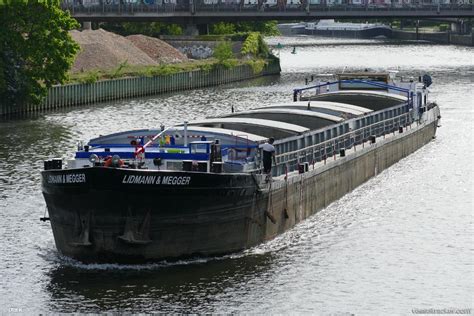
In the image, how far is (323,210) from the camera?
49.4m

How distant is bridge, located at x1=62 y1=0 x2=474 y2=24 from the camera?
154750 mm

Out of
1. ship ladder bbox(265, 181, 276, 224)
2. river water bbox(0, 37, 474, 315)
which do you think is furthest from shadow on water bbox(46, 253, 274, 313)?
ship ladder bbox(265, 181, 276, 224)

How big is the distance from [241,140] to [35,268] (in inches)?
334

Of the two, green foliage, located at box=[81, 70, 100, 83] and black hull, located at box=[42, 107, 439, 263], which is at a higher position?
green foliage, located at box=[81, 70, 100, 83]

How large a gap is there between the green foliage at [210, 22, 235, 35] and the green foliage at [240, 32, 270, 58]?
1876cm

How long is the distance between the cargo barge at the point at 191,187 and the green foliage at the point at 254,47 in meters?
84.8

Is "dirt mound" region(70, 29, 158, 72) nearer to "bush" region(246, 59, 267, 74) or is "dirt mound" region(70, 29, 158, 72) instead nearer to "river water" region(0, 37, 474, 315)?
"bush" region(246, 59, 267, 74)

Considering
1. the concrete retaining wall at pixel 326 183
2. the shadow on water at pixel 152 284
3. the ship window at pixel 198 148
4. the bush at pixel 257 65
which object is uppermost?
the ship window at pixel 198 148

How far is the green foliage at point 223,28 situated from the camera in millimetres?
163625

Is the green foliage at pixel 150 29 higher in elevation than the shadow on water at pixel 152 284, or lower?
higher

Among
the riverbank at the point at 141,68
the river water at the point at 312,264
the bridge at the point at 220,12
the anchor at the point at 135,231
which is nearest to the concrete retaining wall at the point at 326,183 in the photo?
the river water at the point at 312,264

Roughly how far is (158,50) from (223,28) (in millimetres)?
33856

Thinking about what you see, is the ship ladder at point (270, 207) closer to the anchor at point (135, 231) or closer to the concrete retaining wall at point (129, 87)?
the anchor at point (135, 231)

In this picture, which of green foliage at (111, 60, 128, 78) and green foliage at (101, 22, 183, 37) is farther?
green foliage at (101, 22, 183, 37)
